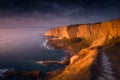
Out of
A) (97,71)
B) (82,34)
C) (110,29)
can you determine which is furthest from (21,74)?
(82,34)

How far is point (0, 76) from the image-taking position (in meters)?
68.3

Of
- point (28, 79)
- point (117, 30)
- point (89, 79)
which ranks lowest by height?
point (28, 79)

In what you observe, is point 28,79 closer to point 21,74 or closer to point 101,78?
point 21,74

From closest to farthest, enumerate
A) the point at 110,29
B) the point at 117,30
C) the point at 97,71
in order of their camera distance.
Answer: the point at 97,71 → the point at 117,30 → the point at 110,29

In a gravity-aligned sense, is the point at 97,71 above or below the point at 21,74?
above

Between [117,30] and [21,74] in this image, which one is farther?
[117,30]

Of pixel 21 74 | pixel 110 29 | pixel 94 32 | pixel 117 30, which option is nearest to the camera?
pixel 21 74

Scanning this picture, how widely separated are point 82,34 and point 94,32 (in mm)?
20797

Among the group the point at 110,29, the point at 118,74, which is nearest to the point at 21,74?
the point at 118,74

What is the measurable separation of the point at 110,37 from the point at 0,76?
2602 inches

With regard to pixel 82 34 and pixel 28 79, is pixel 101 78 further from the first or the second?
pixel 82 34

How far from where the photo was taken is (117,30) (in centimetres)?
11194

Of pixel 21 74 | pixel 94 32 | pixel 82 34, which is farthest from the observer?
pixel 82 34

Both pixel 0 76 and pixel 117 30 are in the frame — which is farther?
pixel 117 30
